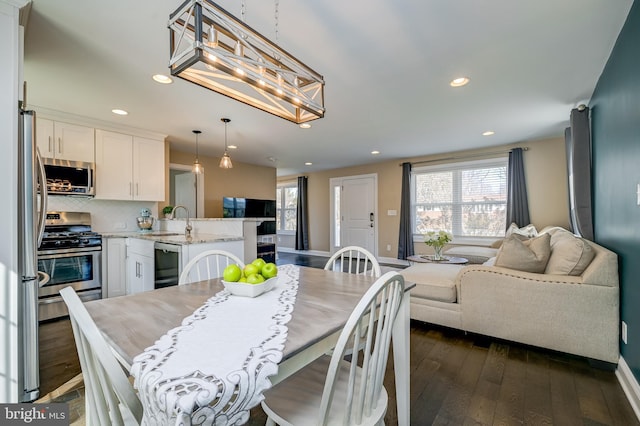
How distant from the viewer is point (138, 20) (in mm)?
1783

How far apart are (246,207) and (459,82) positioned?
4.48 metres

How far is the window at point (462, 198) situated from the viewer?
5.14 m

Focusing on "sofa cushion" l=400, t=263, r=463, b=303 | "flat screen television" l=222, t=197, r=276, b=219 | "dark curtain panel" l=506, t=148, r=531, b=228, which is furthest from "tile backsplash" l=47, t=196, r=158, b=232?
"dark curtain panel" l=506, t=148, r=531, b=228

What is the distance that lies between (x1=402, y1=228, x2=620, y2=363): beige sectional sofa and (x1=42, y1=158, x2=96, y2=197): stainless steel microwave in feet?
13.4

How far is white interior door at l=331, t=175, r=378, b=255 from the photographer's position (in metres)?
6.68

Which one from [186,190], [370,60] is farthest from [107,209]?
[370,60]

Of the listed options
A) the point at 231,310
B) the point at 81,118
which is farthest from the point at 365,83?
the point at 81,118

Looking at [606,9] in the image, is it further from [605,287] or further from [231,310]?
[231,310]

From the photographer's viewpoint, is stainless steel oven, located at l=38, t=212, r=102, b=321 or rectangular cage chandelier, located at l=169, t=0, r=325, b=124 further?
stainless steel oven, located at l=38, t=212, r=102, b=321

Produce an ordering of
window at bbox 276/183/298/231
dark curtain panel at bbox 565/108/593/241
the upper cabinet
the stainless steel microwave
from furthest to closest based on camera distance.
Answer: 1. window at bbox 276/183/298/231
2. the upper cabinet
3. the stainless steel microwave
4. dark curtain panel at bbox 565/108/593/241

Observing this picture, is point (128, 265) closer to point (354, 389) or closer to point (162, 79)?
point (162, 79)

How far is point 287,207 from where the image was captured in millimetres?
8680

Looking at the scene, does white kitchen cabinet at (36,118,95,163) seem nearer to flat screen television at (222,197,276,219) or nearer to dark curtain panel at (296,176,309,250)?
flat screen television at (222,197,276,219)

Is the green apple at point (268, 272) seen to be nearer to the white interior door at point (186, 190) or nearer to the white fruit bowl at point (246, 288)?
the white fruit bowl at point (246, 288)
